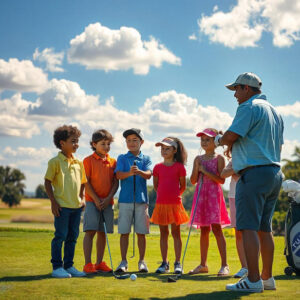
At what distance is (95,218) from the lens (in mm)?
6336

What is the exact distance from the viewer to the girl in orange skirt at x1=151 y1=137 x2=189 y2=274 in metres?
6.32

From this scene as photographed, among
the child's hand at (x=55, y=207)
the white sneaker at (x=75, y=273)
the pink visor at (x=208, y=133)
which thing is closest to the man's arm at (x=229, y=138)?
the pink visor at (x=208, y=133)

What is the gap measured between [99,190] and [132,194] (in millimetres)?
464

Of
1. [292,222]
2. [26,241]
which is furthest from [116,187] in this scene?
[26,241]

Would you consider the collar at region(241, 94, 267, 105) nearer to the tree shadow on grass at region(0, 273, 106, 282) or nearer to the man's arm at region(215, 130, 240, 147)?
the man's arm at region(215, 130, 240, 147)

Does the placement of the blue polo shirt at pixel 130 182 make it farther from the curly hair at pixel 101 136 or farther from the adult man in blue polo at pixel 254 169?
the adult man in blue polo at pixel 254 169

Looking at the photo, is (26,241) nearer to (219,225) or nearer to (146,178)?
(146,178)

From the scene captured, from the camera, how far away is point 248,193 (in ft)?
14.6

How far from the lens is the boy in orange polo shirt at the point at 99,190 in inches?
248

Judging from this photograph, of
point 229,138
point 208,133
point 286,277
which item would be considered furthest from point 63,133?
point 286,277

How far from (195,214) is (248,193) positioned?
1.95 metres

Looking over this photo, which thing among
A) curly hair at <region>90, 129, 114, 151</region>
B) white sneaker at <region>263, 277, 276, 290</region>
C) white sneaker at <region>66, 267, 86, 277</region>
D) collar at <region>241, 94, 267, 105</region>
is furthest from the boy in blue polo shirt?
collar at <region>241, 94, 267, 105</region>

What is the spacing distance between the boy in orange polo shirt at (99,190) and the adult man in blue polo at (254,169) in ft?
7.34

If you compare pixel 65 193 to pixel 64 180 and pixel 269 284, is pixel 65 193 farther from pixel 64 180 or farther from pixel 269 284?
pixel 269 284
